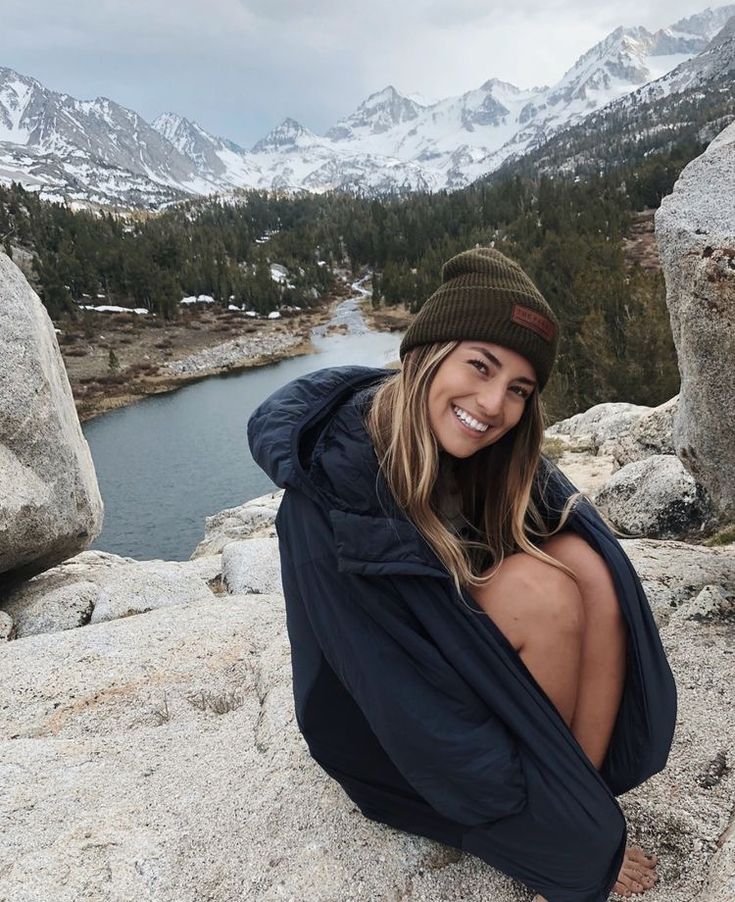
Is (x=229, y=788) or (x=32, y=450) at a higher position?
(x=32, y=450)

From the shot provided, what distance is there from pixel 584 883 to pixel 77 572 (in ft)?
21.7

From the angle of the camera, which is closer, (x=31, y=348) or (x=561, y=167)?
(x=31, y=348)

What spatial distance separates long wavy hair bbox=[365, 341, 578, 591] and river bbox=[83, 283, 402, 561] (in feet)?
57.2

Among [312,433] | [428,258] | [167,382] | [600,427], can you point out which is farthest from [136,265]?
[312,433]

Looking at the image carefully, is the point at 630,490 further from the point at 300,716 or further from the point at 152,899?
the point at 152,899

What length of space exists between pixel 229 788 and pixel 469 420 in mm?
2259

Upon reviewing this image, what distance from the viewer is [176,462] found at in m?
28.0

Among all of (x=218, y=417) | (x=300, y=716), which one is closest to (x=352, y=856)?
(x=300, y=716)

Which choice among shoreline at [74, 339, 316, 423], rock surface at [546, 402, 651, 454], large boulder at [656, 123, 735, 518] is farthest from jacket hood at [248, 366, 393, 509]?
shoreline at [74, 339, 316, 423]

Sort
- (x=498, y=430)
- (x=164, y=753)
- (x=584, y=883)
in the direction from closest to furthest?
(x=584, y=883), (x=498, y=430), (x=164, y=753)

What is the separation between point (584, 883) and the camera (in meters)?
2.04

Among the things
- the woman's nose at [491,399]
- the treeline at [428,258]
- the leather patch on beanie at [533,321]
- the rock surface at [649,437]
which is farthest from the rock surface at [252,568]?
the treeline at [428,258]

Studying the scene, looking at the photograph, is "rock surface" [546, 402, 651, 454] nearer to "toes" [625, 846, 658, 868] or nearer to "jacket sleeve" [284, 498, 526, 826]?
"toes" [625, 846, 658, 868]

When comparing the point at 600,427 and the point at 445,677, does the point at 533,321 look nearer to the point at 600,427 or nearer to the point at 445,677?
the point at 445,677
